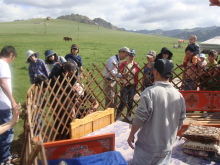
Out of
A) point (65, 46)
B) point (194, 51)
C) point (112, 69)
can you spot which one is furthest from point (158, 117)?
point (65, 46)

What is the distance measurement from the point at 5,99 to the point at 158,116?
6.69ft

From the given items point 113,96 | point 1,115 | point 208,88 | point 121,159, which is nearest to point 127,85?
point 113,96

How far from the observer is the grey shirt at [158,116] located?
193cm

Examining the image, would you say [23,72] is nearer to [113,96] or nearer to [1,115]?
[113,96]

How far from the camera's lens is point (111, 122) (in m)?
4.25

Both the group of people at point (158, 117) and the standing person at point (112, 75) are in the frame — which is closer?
the group of people at point (158, 117)

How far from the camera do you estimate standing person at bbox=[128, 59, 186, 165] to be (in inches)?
76.0

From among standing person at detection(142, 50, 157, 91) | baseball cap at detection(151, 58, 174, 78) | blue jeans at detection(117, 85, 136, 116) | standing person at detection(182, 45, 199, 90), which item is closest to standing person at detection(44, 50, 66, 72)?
blue jeans at detection(117, 85, 136, 116)

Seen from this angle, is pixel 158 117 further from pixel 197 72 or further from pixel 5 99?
pixel 197 72

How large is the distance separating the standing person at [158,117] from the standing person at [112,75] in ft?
8.39

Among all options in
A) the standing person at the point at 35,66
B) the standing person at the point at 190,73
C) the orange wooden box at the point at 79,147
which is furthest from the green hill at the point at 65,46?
the standing person at the point at 190,73

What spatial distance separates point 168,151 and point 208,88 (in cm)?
324

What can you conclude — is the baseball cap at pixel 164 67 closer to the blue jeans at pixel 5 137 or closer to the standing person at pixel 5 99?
the standing person at pixel 5 99

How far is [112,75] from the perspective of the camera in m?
4.67
